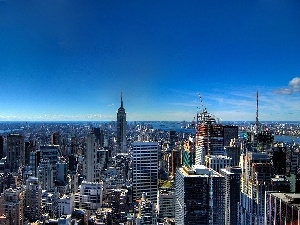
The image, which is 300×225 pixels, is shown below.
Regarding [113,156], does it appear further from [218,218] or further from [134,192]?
[218,218]

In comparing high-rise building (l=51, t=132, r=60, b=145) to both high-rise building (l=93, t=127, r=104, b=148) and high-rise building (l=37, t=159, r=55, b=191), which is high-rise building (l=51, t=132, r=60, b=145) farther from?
high-rise building (l=37, t=159, r=55, b=191)

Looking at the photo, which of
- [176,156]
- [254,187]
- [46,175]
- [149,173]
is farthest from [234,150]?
[46,175]

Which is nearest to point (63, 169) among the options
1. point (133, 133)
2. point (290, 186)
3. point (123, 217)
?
point (133, 133)

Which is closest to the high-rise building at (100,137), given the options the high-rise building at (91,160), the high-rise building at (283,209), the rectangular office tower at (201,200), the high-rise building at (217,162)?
the high-rise building at (91,160)

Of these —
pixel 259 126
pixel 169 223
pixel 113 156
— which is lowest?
pixel 169 223

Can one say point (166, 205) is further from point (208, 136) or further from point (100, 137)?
point (100, 137)
